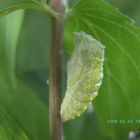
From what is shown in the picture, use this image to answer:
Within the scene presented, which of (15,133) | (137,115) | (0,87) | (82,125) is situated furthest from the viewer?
(82,125)

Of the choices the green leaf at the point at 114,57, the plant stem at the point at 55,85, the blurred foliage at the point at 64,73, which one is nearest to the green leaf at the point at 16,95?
the blurred foliage at the point at 64,73

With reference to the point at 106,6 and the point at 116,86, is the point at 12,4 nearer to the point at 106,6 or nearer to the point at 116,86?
the point at 106,6

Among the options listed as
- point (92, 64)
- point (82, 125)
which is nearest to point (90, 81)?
point (92, 64)

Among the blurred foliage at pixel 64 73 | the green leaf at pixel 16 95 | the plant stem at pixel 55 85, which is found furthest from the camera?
the green leaf at pixel 16 95

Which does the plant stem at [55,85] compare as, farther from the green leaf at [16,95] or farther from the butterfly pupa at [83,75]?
the green leaf at [16,95]

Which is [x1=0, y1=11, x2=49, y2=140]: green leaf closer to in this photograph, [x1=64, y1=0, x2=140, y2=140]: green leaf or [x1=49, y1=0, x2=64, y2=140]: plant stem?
[x1=64, y1=0, x2=140, y2=140]: green leaf

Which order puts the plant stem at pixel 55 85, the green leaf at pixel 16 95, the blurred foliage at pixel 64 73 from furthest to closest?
the green leaf at pixel 16 95 → the blurred foliage at pixel 64 73 → the plant stem at pixel 55 85
